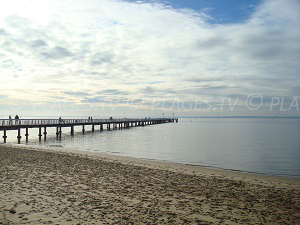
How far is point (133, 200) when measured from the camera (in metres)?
8.60

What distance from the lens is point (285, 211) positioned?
26.5 ft

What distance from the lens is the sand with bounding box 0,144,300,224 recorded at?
6.94 m

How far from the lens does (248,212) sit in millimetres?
7875

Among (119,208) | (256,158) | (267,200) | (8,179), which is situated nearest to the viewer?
(119,208)

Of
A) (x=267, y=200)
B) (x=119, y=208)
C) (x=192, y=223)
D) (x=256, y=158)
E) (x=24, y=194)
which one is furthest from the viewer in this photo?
(x=256, y=158)

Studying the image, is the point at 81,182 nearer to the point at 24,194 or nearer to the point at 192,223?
the point at 24,194

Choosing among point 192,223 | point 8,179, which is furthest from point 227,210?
point 8,179

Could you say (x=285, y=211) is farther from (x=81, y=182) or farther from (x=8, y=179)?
(x=8, y=179)

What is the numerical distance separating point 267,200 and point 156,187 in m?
4.25

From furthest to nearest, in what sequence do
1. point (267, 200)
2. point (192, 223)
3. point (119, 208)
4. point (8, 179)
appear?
1. point (8, 179)
2. point (267, 200)
3. point (119, 208)
4. point (192, 223)

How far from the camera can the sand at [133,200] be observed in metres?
6.94

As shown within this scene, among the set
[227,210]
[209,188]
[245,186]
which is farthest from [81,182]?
[245,186]

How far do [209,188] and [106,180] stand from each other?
4.60 meters

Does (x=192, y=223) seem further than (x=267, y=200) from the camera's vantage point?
No
